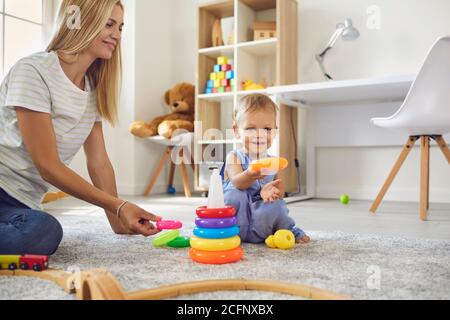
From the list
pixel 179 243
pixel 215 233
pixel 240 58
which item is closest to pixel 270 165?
pixel 215 233

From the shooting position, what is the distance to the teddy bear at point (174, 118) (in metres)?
2.94

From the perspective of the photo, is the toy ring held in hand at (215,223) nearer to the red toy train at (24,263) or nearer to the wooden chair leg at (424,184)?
the red toy train at (24,263)

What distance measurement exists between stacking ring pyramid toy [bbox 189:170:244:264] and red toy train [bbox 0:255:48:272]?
32 cm

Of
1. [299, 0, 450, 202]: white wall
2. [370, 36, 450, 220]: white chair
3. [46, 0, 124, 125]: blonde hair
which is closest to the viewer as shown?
[46, 0, 124, 125]: blonde hair

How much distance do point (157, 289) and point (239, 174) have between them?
538mm

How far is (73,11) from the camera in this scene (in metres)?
1.10

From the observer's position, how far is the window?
2684mm

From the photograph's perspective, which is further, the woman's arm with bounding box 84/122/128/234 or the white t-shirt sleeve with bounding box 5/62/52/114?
the woman's arm with bounding box 84/122/128/234

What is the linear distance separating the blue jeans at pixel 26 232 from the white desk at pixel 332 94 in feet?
5.33

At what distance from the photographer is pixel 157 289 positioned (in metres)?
0.70

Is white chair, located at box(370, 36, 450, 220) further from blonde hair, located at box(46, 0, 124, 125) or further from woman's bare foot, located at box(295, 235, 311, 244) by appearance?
blonde hair, located at box(46, 0, 124, 125)

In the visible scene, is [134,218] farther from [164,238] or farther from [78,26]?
[78,26]

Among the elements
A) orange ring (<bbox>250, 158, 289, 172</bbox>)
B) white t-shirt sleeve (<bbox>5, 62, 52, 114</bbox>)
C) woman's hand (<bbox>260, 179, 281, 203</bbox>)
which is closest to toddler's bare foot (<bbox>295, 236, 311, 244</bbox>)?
woman's hand (<bbox>260, 179, 281, 203</bbox>)

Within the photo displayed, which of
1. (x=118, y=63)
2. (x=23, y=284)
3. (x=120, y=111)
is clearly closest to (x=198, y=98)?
(x=120, y=111)
